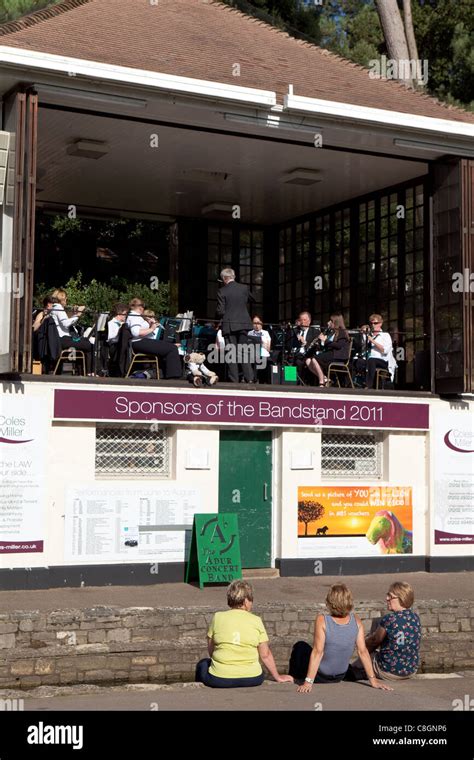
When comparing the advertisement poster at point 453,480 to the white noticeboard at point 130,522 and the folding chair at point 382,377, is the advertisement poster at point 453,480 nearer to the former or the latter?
the folding chair at point 382,377

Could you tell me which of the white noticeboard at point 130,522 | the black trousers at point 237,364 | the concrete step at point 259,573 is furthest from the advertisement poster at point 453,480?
the white noticeboard at point 130,522

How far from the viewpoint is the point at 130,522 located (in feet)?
55.3

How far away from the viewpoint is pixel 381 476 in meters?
19.0

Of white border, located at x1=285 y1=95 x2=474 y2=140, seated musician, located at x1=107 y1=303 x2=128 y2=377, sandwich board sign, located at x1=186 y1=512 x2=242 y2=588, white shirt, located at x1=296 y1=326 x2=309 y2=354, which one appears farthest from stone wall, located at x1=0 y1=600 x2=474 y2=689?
white border, located at x1=285 y1=95 x2=474 y2=140

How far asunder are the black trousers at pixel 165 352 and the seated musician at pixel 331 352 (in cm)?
244

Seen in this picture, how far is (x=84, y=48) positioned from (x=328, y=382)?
6382 millimetres

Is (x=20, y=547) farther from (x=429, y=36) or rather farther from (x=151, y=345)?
(x=429, y=36)

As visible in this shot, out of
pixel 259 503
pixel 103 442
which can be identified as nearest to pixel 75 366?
pixel 103 442

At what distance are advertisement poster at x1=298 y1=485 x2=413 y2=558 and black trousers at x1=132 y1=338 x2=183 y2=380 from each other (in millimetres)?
2659

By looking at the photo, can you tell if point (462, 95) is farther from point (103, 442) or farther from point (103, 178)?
point (103, 442)

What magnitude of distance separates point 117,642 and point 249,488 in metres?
5.73

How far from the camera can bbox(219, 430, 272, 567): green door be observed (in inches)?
704

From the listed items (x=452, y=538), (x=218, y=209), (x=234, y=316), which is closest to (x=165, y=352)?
(x=234, y=316)

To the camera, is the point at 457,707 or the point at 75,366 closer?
the point at 457,707
